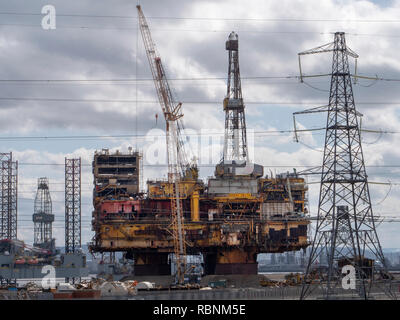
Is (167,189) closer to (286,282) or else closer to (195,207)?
(195,207)

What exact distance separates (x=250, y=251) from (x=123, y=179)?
5993cm

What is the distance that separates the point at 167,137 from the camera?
13012 centimetres

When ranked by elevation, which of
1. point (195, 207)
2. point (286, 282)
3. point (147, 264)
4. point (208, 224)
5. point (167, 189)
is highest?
point (167, 189)

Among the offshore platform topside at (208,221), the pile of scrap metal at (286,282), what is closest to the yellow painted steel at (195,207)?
the offshore platform topside at (208,221)

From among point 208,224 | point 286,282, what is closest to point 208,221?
point 208,224

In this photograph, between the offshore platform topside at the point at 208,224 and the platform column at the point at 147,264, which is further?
the platform column at the point at 147,264

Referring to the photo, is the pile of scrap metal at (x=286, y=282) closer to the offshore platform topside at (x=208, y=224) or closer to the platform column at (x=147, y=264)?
the offshore platform topside at (x=208, y=224)

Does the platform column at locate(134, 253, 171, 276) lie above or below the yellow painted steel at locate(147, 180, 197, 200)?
below

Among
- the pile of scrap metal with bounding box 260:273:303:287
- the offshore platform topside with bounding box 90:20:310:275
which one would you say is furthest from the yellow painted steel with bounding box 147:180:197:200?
the pile of scrap metal with bounding box 260:273:303:287

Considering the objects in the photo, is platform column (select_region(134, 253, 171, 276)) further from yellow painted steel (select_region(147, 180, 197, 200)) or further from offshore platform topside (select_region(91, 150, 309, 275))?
yellow painted steel (select_region(147, 180, 197, 200))

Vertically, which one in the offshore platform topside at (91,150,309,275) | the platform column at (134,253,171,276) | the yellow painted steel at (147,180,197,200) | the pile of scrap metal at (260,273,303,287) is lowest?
the pile of scrap metal at (260,273,303,287)

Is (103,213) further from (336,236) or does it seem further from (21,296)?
(336,236)

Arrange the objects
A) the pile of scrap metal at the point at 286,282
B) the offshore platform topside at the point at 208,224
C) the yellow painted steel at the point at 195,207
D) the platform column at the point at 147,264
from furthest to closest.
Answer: the platform column at the point at 147,264, the yellow painted steel at the point at 195,207, the offshore platform topside at the point at 208,224, the pile of scrap metal at the point at 286,282
